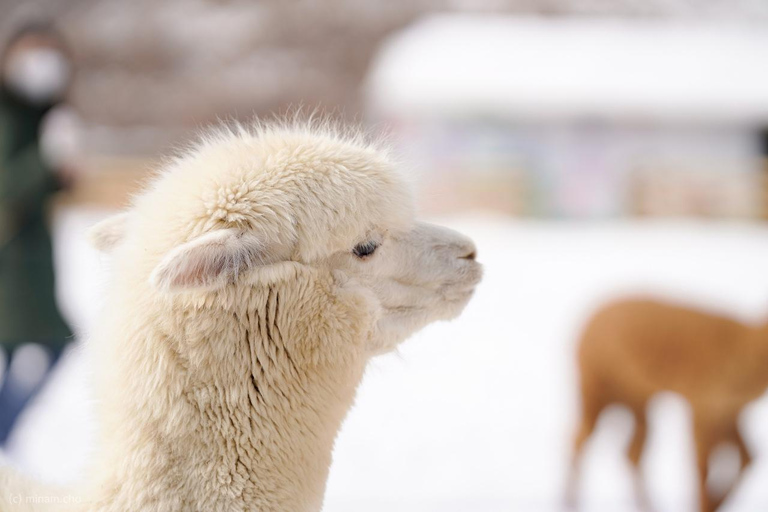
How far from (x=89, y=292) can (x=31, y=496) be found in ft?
22.8

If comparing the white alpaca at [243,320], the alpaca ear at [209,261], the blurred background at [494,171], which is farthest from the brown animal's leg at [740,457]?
the alpaca ear at [209,261]

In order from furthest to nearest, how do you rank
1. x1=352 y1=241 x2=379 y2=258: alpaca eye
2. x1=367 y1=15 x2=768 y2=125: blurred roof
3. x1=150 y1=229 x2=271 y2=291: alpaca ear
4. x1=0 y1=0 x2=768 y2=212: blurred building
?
x1=367 y1=15 x2=768 y2=125: blurred roof, x1=0 y1=0 x2=768 y2=212: blurred building, x1=352 y1=241 x2=379 y2=258: alpaca eye, x1=150 y1=229 x2=271 y2=291: alpaca ear

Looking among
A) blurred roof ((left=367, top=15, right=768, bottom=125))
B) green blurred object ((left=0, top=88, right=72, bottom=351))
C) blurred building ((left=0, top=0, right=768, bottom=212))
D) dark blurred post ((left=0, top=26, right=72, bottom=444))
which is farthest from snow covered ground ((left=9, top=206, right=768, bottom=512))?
blurred roof ((left=367, top=15, right=768, bottom=125))

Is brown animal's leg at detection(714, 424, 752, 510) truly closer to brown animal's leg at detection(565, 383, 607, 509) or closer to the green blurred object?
brown animal's leg at detection(565, 383, 607, 509)

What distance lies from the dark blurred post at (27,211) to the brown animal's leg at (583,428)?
2.85m

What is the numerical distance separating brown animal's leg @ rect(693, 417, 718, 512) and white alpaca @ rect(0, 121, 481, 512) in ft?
7.81

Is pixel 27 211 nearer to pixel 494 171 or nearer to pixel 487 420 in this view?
pixel 487 420

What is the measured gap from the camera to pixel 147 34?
77.9 feet

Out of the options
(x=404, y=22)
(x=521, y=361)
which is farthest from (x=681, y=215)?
(x=404, y=22)

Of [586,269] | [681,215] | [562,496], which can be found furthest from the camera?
[681,215]

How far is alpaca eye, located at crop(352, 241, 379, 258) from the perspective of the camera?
187 cm

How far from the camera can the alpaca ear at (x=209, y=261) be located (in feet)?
4.85

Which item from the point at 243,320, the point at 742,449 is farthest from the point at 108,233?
the point at 742,449

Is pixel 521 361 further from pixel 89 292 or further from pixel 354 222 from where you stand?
pixel 354 222
